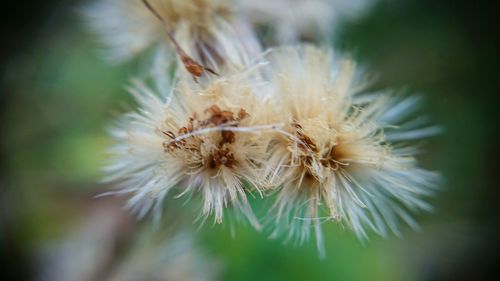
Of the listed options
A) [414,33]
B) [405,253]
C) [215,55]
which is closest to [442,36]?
[414,33]

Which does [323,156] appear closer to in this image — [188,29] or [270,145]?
[270,145]

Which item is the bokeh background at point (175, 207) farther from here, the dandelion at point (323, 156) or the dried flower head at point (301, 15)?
the dandelion at point (323, 156)

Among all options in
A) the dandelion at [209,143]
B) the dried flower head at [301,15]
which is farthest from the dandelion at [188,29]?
the dandelion at [209,143]

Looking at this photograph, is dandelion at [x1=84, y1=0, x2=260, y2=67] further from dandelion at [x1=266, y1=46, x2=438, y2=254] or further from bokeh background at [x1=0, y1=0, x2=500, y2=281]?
bokeh background at [x1=0, y1=0, x2=500, y2=281]

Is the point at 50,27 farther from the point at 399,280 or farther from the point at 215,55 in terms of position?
the point at 399,280

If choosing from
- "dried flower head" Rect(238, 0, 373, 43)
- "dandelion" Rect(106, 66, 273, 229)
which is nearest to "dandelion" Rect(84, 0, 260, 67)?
"dried flower head" Rect(238, 0, 373, 43)
